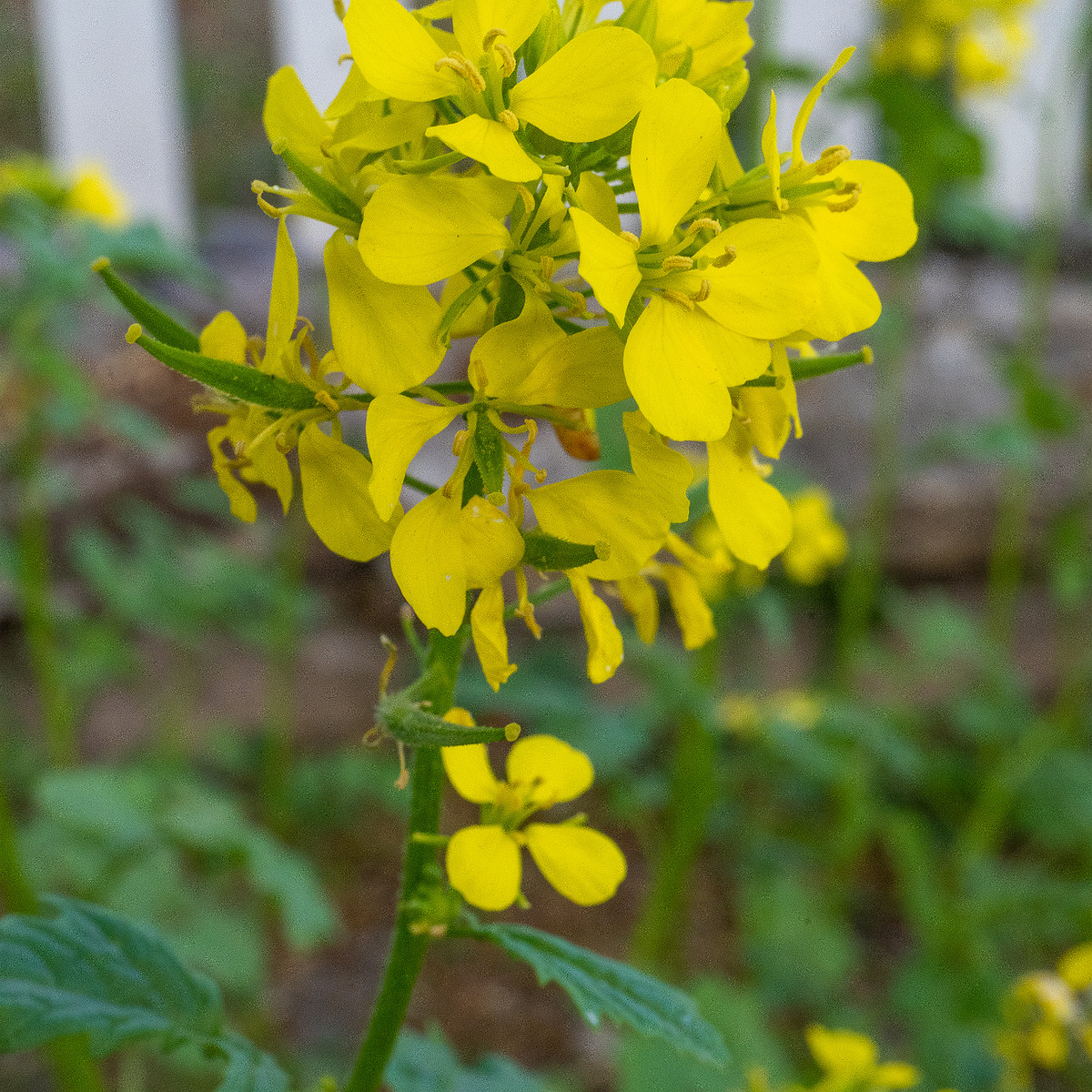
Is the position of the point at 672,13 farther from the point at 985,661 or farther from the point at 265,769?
the point at 985,661

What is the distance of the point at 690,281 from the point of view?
508 millimetres

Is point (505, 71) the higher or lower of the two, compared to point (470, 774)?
higher

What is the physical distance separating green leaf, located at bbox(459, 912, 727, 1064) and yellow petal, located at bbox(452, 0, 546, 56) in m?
0.52

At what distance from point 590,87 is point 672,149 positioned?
0.05 meters

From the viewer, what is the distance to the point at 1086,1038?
128cm

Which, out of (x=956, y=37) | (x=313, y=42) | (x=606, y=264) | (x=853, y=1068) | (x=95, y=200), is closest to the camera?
(x=606, y=264)

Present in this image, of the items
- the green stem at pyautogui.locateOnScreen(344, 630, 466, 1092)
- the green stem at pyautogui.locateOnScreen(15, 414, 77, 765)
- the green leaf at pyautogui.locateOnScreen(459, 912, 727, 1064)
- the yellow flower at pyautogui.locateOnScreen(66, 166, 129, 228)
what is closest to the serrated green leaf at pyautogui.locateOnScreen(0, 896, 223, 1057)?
the green stem at pyautogui.locateOnScreen(344, 630, 466, 1092)

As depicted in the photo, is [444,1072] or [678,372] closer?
[678,372]

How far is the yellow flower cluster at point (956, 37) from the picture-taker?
214 centimetres

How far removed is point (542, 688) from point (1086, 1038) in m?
0.86

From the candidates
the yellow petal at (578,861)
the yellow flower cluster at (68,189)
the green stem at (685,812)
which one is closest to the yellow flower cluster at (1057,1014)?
the green stem at (685,812)

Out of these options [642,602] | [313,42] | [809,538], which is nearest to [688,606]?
[642,602]

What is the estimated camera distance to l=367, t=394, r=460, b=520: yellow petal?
48cm

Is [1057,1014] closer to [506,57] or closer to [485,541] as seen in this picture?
[485,541]
